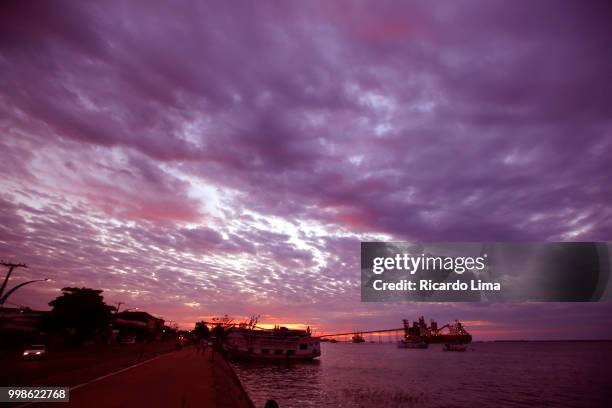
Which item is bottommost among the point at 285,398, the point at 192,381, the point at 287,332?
the point at 285,398

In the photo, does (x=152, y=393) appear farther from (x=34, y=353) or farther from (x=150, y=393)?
(x=34, y=353)

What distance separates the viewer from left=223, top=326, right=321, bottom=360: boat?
90.9 meters

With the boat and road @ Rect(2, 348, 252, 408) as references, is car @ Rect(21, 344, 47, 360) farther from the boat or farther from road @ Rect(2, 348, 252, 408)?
the boat

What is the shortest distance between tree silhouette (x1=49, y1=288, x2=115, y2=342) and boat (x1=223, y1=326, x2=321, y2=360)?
34.2 meters

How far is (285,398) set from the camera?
4075 centimetres

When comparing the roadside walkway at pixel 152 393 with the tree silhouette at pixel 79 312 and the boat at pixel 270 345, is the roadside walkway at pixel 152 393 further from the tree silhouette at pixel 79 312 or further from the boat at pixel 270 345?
the boat at pixel 270 345

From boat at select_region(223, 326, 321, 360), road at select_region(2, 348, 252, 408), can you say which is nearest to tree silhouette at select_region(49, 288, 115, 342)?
boat at select_region(223, 326, 321, 360)

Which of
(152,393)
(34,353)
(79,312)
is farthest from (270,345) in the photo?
(152,393)

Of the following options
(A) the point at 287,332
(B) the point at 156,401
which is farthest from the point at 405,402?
(A) the point at 287,332

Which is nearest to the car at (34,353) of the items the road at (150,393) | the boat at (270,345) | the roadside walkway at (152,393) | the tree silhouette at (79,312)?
the road at (150,393)

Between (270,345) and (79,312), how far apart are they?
44.0 meters

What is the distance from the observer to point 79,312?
64500 millimetres

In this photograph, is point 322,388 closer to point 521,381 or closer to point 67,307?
point 521,381

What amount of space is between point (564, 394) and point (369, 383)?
26.6 m
